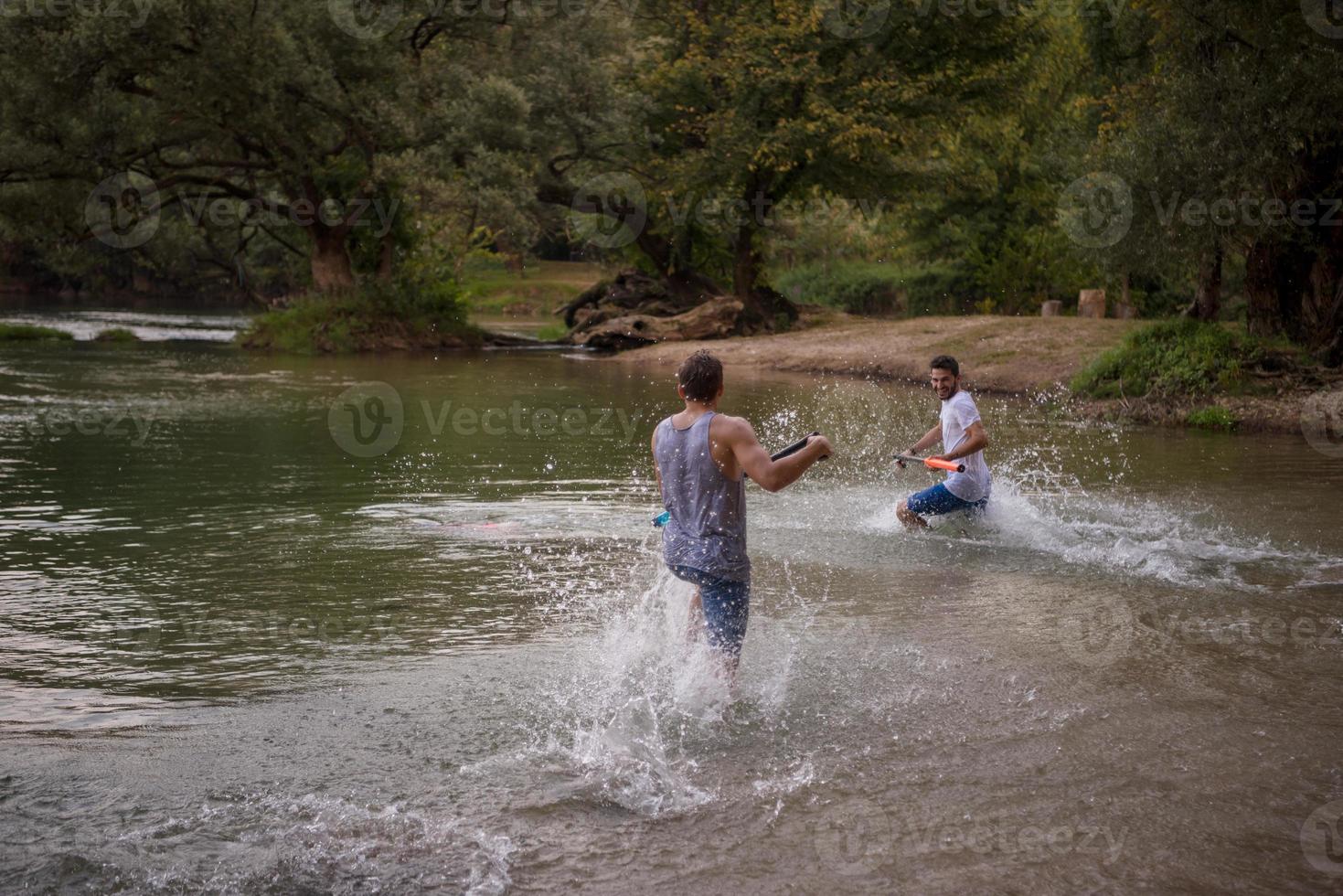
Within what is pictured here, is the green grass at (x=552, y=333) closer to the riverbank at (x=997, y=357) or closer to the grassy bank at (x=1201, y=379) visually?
the riverbank at (x=997, y=357)

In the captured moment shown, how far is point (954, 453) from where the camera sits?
36.0 ft

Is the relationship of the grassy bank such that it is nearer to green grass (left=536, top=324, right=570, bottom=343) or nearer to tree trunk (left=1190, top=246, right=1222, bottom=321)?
tree trunk (left=1190, top=246, right=1222, bottom=321)

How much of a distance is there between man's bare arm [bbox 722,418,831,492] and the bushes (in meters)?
38.2

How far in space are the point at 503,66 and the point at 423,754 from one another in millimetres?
34513

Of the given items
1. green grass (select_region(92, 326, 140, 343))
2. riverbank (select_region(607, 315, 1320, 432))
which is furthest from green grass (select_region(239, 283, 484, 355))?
riverbank (select_region(607, 315, 1320, 432))

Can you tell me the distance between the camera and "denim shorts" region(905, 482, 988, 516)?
11.6 m

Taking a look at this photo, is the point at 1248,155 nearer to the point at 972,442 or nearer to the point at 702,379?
the point at 972,442

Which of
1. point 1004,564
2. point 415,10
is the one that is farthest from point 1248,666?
point 415,10

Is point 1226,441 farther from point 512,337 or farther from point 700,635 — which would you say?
point 512,337

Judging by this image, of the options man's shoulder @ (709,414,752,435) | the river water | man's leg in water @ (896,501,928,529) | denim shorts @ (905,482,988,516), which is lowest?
the river water

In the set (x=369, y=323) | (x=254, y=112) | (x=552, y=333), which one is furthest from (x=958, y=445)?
(x=552, y=333)

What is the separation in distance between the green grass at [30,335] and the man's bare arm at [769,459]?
37623 mm

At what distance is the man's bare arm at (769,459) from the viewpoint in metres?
6.34

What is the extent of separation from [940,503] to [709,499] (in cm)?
535
